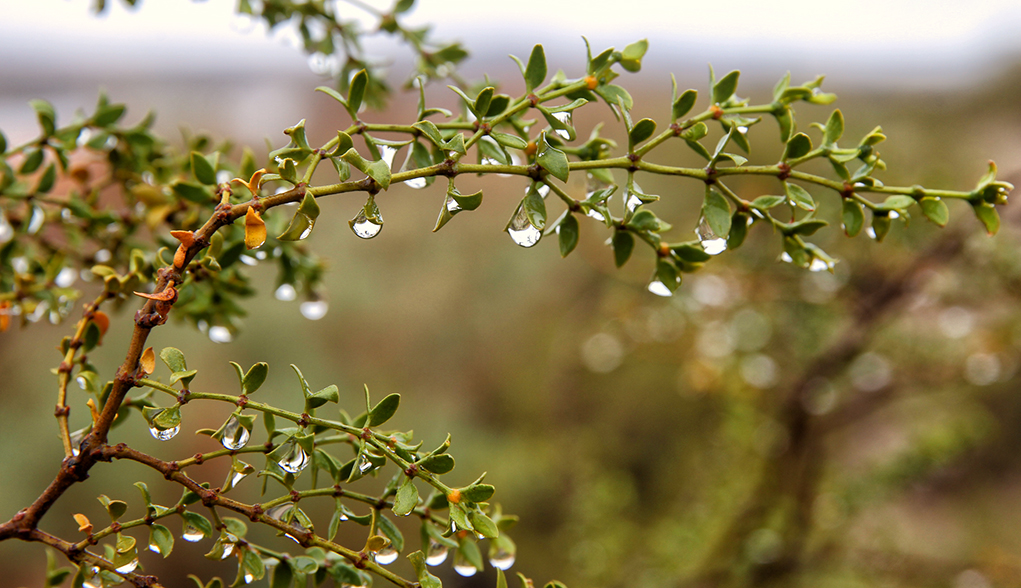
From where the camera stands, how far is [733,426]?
1305 millimetres

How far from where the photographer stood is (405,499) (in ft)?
1.12

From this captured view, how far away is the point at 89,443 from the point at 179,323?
223 millimetres

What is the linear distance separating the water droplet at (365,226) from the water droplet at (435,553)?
0.20m

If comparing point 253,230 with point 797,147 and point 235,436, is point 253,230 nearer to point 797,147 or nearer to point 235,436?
point 235,436

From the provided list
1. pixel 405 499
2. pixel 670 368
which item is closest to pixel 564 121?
pixel 405 499

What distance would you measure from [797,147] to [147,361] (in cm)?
39

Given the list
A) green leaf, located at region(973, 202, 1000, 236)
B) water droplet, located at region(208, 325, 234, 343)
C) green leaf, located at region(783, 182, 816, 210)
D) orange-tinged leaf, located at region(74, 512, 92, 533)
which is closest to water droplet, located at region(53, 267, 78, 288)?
water droplet, located at region(208, 325, 234, 343)

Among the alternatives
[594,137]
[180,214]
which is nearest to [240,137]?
[180,214]

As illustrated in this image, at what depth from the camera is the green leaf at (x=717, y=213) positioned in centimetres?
36

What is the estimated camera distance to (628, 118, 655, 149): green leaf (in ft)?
1.22

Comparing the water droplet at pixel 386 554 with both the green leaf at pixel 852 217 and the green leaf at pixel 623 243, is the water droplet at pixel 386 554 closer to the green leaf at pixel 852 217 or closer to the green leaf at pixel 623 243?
the green leaf at pixel 623 243

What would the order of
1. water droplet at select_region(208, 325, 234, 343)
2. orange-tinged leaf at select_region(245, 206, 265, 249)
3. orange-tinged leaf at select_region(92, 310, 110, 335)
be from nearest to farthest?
orange-tinged leaf at select_region(245, 206, 265, 249) → orange-tinged leaf at select_region(92, 310, 110, 335) → water droplet at select_region(208, 325, 234, 343)

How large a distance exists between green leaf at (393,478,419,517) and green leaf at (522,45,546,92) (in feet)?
0.79

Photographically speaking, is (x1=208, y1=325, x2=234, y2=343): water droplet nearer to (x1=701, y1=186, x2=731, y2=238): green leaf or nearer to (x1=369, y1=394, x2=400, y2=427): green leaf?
(x1=369, y1=394, x2=400, y2=427): green leaf
